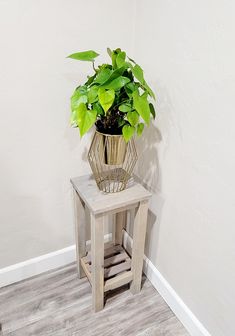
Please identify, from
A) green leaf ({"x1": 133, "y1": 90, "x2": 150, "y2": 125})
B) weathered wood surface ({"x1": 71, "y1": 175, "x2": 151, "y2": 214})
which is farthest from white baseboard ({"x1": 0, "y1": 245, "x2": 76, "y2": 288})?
green leaf ({"x1": 133, "y1": 90, "x2": 150, "y2": 125})

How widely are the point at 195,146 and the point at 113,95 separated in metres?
0.40

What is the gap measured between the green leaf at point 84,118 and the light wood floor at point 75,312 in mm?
996

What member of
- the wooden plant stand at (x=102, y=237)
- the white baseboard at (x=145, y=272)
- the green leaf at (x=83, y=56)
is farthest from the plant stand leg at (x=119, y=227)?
the green leaf at (x=83, y=56)

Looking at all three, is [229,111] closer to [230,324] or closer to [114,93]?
[114,93]

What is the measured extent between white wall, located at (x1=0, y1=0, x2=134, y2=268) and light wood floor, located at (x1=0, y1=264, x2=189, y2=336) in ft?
0.66

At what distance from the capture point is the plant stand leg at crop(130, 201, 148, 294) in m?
1.27

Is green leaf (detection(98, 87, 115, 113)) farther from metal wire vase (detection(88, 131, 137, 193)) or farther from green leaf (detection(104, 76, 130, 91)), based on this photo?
metal wire vase (detection(88, 131, 137, 193))

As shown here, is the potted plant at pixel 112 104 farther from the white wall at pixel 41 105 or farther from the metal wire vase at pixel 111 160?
the white wall at pixel 41 105

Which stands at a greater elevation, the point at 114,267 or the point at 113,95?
the point at 113,95

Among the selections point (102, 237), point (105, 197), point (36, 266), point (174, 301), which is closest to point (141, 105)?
point (105, 197)

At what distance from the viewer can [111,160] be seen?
3.70ft

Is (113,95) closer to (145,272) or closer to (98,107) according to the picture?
(98,107)

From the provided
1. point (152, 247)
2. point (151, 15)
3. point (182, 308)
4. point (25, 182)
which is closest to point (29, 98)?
point (25, 182)

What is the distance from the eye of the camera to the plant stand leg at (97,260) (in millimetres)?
1157
